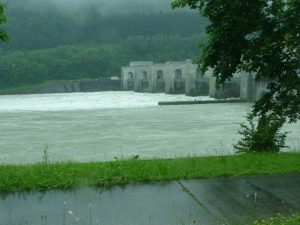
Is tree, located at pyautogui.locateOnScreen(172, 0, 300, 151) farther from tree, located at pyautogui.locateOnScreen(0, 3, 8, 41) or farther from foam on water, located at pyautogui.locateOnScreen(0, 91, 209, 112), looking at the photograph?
foam on water, located at pyautogui.locateOnScreen(0, 91, 209, 112)

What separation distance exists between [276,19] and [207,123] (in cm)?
2734

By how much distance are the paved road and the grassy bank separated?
18 centimetres

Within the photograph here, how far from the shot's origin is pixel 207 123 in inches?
1340

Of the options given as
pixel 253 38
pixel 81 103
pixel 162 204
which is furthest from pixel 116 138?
pixel 81 103

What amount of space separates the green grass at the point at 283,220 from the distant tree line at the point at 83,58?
10236 centimetres

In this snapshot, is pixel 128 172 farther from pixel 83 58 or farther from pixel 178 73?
pixel 83 58

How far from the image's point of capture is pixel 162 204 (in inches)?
178

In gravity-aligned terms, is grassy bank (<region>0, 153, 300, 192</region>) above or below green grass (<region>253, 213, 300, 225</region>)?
above

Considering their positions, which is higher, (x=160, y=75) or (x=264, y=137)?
(x=160, y=75)

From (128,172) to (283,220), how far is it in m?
2.15

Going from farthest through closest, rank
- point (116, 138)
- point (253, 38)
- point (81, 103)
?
1. point (81, 103)
2. point (116, 138)
3. point (253, 38)

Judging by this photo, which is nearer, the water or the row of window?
the water

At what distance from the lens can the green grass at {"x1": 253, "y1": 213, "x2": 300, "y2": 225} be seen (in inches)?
146

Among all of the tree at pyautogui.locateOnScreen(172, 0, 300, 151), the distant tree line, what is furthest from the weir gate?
the tree at pyautogui.locateOnScreen(172, 0, 300, 151)
